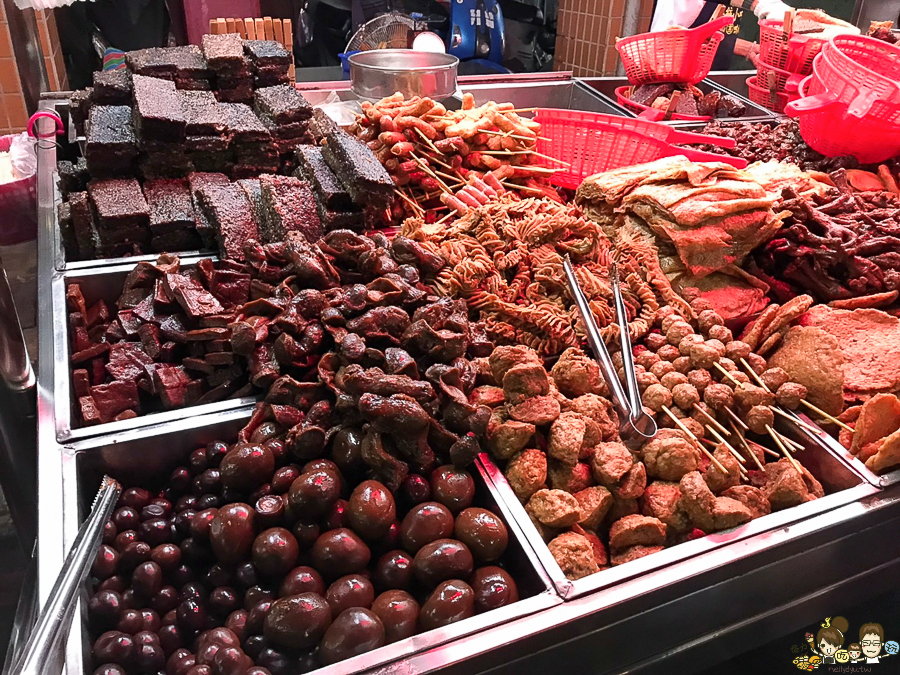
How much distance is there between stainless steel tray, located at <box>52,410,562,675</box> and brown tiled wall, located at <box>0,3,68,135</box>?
4.16m

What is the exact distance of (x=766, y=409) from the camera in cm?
178

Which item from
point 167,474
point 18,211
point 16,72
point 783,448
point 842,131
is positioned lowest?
point 18,211

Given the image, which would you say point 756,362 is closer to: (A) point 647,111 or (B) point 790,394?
(B) point 790,394

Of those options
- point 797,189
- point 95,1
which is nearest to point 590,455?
point 797,189

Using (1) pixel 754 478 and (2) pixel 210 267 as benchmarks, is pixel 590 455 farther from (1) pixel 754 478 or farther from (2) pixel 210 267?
(2) pixel 210 267

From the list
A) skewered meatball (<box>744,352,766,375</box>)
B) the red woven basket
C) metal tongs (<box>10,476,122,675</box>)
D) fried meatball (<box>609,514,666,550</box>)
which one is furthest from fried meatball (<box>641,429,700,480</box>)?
the red woven basket

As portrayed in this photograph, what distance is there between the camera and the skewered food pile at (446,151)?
105 inches

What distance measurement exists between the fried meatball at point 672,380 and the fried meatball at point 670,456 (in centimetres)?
20

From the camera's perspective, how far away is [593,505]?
1555mm

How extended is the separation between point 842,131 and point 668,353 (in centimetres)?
186

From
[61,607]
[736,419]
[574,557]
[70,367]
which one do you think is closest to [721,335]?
[736,419]

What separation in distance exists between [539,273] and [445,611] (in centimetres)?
110

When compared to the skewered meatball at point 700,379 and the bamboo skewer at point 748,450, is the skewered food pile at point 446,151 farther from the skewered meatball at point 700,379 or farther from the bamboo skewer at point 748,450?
the bamboo skewer at point 748,450

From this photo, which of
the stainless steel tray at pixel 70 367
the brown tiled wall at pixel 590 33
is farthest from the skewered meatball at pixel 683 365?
the brown tiled wall at pixel 590 33
